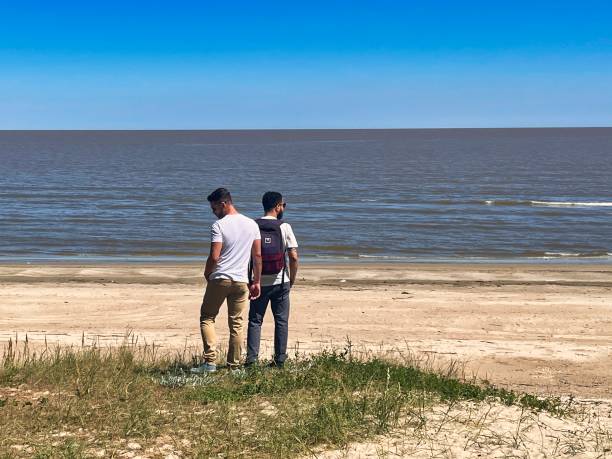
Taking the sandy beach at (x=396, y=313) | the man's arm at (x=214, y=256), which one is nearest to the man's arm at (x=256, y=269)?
the man's arm at (x=214, y=256)

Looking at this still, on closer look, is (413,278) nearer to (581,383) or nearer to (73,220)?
(581,383)

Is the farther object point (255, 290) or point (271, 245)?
point (271, 245)

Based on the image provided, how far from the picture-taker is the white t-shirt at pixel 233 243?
7.71 metres

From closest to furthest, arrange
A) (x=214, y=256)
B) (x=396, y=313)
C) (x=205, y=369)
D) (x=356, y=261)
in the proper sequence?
(x=214, y=256) → (x=205, y=369) → (x=396, y=313) → (x=356, y=261)

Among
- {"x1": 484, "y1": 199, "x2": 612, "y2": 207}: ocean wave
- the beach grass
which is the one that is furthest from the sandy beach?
{"x1": 484, "y1": 199, "x2": 612, "y2": 207}: ocean wave

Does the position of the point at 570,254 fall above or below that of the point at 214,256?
below

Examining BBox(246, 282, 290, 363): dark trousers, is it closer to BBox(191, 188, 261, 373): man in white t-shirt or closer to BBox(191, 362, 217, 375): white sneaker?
BBox(191, 188, 261, 373): man in white t-shirt

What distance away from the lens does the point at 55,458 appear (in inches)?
223

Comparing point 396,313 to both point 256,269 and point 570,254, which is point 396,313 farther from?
point 570,254

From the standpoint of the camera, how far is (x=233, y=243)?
7.72 metres

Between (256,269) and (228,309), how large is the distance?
1.69 feet

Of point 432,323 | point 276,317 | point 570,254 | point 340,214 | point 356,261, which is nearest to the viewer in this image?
point 276,317

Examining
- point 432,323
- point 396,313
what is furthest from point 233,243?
point 396,313

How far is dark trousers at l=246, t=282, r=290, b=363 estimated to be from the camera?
8.07 meters
